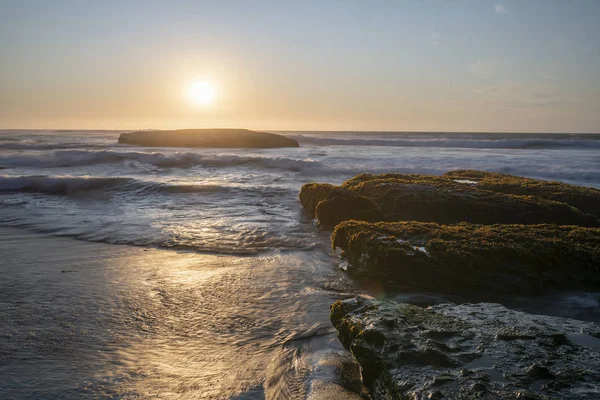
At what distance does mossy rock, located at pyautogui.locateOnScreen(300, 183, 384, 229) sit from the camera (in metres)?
6.73

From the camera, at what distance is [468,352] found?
2469 mm

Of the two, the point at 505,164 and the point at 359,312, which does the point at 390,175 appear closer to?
the point at 359,312

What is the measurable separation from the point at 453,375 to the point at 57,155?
89.2 ft

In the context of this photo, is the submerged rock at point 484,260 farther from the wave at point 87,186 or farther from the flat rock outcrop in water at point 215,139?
the flat rock outcrop in water at point 215,139

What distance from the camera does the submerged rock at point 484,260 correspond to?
412 centimetres

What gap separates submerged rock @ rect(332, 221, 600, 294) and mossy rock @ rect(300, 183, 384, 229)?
6.58 feet

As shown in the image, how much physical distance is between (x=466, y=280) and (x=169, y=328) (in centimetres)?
289

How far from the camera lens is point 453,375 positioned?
224 centimetres

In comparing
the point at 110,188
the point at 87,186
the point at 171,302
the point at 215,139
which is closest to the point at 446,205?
the point at 171,302

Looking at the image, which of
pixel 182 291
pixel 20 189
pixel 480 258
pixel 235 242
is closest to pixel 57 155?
pixel 20 189

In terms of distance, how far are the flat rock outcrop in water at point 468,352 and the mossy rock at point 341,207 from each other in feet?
11.9

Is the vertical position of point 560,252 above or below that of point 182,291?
above

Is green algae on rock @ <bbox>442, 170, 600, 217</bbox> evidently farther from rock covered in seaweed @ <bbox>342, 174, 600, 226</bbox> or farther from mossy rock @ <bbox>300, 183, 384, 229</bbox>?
mossy rock @ <bbox>300, 183, 384, 229</bbox>

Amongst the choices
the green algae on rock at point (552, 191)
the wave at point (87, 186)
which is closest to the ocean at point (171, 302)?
the wave at point (87, 186)
